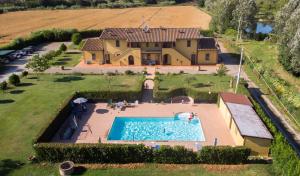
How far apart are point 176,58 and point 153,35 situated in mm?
5873

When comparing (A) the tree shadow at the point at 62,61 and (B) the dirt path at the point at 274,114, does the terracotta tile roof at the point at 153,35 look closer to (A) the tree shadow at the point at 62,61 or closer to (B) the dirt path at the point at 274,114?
(B) the dirt path at the point at 274,114

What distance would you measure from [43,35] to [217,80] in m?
48.4

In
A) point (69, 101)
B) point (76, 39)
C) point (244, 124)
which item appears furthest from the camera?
point (76, 39)

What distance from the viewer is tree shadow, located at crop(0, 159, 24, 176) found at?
2306 cm

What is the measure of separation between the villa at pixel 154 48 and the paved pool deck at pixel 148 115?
55.9 ft

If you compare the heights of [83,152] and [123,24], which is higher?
[123,24]

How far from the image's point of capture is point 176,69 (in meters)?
50.1

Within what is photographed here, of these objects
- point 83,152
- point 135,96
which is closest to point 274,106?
point 135,96

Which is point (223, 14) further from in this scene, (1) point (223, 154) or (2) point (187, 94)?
(1) point (223, 154)

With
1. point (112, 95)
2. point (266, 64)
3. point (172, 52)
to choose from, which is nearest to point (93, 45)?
point (172, 52)

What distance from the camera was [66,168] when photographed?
23.0 m

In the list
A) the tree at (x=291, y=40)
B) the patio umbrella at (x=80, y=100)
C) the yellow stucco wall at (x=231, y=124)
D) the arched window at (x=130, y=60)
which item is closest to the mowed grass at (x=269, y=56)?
the tree at (x=291, y=40)

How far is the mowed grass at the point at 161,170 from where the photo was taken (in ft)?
75.1

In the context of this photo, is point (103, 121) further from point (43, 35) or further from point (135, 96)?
point (43, 35)
